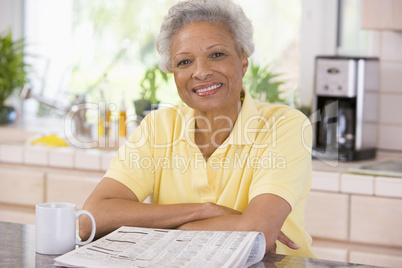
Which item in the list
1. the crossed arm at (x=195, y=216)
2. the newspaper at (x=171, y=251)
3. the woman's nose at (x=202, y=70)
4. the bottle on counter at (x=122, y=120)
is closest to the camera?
the newspaper at (x=171, y=251)

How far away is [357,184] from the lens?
234cm

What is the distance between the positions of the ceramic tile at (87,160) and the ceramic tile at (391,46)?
1.42m

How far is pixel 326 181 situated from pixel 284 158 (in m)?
0.83

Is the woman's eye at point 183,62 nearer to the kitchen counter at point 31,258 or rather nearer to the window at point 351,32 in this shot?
the kitchen counter at point 31,258

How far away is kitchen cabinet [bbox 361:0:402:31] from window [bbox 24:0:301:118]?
0.59 meters

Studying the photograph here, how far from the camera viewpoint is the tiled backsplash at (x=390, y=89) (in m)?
2.91

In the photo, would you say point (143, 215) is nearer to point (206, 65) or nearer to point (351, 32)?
point (206, 65)

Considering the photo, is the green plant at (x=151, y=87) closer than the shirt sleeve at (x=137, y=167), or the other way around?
the shirt sleeve at (x=137, y=167)

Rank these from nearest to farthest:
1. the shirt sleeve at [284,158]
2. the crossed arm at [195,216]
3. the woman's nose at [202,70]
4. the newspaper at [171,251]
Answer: the newspaper at [171,251] → the crossed arm at [195,216] → the shirt sleeve at [284,158] → the woman's nose at [202,70]

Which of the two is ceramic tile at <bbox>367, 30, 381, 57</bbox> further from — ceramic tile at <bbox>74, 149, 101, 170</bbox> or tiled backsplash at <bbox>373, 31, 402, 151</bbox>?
ceramic tile at <bbox>74, 149, 101, 170</bbox>

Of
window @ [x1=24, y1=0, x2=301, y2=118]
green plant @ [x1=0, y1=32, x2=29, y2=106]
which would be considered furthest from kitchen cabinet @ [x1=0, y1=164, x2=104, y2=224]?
green plant @ [x1=0, y1=32, x2=29, y2=106]

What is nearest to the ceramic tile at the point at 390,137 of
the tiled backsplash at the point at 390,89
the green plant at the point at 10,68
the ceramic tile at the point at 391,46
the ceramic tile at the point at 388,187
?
the tiled backsplash at the point at 390,89

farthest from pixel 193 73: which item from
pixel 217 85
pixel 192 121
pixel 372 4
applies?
pixel 372 4

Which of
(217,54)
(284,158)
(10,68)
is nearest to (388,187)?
(284,158)
